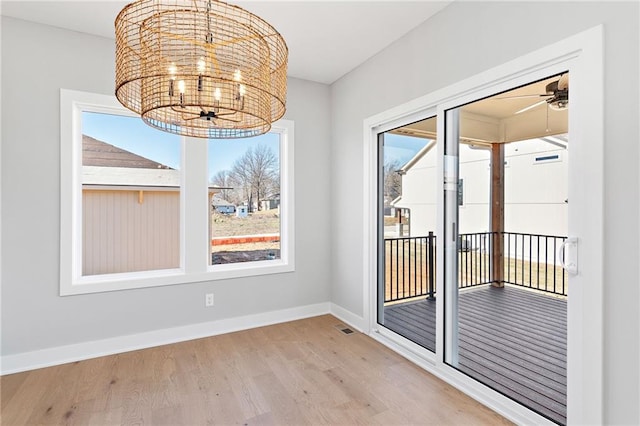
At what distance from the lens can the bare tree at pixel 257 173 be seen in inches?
145

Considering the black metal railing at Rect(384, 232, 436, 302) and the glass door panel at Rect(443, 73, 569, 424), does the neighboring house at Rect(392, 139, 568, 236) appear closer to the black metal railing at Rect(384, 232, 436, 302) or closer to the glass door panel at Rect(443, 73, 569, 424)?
the glass door panel at Rect(443, 73, 569, 424)

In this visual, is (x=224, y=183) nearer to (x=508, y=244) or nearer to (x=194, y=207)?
(x=194, y=207)

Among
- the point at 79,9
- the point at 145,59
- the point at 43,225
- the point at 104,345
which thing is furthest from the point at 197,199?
the point at 145,59

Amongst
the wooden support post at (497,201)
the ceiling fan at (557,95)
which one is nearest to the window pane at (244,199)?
the wooden support post at (497,201)

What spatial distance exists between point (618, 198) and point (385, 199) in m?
1.94

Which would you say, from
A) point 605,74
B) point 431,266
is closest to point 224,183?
point 431,266

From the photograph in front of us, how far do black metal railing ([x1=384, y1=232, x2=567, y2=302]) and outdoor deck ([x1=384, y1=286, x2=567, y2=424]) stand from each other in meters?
0.11

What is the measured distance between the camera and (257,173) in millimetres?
3766

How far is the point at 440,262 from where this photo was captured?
2590 millimetres

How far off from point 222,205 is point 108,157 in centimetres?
112

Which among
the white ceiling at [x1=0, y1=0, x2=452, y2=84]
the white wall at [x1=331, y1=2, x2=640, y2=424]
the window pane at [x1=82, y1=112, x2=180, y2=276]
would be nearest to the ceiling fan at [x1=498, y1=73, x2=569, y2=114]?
the white wall at [x1=331, y1=2, x2=640, y2=424]

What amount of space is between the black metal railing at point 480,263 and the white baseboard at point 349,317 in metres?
0.38

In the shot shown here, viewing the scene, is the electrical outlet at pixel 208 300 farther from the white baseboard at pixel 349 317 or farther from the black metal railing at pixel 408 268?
the black metal railing at pixel 408 268

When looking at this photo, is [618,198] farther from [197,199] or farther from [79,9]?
[79,9]
